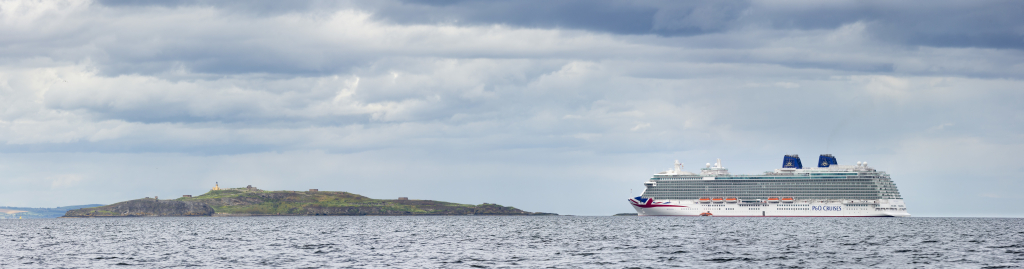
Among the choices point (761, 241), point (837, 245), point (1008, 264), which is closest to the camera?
point (1008, 264)

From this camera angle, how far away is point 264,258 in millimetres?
79125

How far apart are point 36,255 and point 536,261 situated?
1972 inches

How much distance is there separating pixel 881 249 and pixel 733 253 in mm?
18601

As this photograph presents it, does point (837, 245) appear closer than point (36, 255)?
No

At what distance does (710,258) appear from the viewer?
7688cm

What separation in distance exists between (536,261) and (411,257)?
1237 cm

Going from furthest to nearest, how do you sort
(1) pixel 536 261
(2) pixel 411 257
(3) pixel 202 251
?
(3) pixel 202 251 → (2) pixel 411 257 → (1) pixel 536 261

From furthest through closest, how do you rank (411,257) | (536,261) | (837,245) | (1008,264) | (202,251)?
(837,245) → (202,251) → (411,257) → (536,261) → (1008,264)

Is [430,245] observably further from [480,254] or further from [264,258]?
[264,258]

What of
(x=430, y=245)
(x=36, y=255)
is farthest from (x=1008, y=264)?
(x=36, y=255)

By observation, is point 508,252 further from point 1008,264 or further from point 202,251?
point 1008,264

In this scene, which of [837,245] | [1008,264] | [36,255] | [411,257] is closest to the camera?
[1008,264]

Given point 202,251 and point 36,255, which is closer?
point 36,255

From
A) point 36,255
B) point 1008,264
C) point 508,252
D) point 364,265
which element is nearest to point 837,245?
point 1008,264
